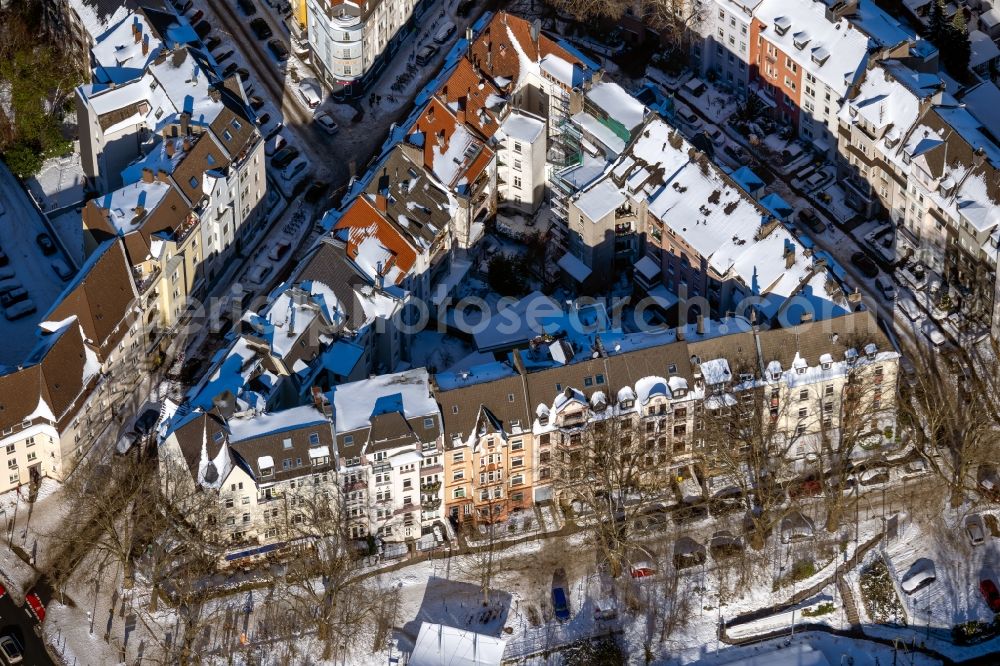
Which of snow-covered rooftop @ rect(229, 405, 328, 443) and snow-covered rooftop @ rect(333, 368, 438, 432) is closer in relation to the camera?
snow-covered rooftop @ rect(229, 405, 328, 443)

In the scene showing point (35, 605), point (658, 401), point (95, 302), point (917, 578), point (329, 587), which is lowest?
point (35, 605)

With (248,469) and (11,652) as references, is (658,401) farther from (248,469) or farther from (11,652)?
(11,652)

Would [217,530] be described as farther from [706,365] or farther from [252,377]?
[706,365]

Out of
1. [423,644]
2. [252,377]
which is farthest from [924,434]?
[252,377]

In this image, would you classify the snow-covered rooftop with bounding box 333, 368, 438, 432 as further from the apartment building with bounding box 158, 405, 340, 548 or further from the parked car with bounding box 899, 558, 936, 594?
the parked car with bounding box 899, 558, 936, 594

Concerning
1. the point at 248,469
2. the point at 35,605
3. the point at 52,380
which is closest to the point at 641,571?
the point at 248,469

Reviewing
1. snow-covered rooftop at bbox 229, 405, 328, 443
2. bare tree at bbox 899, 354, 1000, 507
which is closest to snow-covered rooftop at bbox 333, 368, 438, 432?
snow-covered rooftop at bbox 229, 405, 328, 443
